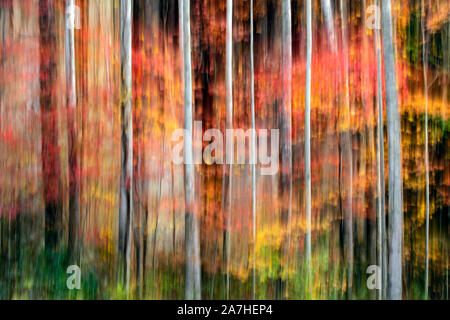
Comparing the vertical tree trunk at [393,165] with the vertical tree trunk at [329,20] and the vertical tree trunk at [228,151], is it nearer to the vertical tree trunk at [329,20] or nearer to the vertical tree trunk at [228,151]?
the vertical tree trunk at [329,20]

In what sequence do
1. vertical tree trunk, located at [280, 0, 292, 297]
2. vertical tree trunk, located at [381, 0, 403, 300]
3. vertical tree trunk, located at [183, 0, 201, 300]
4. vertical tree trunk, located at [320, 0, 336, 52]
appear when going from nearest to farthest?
1. vertical tree trunk, located at [381, 0, 403, 300]
2. vertical tree trunk, located at [183, 0, 201, 300]
3. vertical tree trunk, located at [280, 0, 292, 297]
4. vertical tree trunk, located at [320, 0, 336, 52]

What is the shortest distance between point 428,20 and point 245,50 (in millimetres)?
1577

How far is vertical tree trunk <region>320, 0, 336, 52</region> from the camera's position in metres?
2.70

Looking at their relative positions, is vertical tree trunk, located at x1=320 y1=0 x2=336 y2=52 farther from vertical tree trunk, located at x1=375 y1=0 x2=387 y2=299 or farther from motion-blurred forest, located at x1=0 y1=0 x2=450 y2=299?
vertical tree trunk, located at x1=375 y1=0 x2=387 y2=299

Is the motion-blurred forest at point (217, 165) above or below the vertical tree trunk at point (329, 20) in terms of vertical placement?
below

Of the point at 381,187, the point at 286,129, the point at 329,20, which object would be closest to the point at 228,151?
the point at 286,129

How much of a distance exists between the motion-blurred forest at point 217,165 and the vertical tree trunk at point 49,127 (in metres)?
0.01

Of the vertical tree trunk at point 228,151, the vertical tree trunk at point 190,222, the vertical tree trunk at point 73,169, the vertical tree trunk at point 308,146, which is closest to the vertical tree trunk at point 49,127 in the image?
the vertical tree trunk at point 73,169

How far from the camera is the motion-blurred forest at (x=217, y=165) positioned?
2.48 meters

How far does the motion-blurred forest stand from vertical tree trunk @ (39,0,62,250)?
0.04ft

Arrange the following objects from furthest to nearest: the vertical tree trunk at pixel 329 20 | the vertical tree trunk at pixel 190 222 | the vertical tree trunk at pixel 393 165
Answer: the vertical tree trunk at pixel 329 20 < the vertical tree trunk at pixel 190 222 < the vertical tree trunk at pixel 393 165

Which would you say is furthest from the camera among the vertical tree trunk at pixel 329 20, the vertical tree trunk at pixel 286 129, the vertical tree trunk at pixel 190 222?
the vertical tree trunk at pixel 329 20

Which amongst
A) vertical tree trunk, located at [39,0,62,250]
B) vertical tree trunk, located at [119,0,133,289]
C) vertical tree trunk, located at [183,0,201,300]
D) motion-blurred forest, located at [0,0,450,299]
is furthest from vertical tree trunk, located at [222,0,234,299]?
vertical tree trunk, located at [39,0,62,250]

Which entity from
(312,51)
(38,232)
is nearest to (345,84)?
(312,51)
